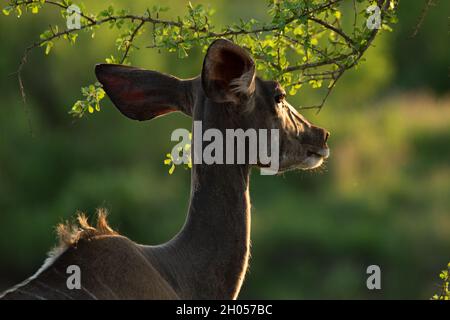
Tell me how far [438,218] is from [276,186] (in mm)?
4239

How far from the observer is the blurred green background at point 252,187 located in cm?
2652

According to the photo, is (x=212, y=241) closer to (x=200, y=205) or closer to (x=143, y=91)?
(x=200, y=205)

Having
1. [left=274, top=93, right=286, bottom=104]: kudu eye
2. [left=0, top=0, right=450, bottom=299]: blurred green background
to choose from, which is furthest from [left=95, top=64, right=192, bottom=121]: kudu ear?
[left=0, top=0, right=450, bottom=299]: blurred green background

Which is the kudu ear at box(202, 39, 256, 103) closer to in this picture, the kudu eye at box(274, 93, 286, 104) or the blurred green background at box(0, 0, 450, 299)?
the kudu eye at box(274, 93, 286, 104)

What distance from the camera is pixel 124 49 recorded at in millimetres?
8242

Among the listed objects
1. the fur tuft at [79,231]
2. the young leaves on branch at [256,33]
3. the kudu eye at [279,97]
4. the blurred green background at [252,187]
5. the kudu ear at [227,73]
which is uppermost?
the blurred green background at [252,187]

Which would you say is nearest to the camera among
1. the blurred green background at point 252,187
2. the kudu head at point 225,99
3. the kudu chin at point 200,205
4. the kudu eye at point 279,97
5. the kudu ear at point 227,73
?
the kudu chin at point 200,205

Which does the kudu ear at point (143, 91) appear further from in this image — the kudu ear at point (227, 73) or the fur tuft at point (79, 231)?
the fur tuft at point (79, 231)

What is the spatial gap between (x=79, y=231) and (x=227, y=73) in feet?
3.83

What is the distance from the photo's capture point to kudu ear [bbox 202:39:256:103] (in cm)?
668

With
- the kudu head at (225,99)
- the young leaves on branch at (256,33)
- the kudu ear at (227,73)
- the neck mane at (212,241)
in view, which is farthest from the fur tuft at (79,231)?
the young leaves on branch at (256,33)

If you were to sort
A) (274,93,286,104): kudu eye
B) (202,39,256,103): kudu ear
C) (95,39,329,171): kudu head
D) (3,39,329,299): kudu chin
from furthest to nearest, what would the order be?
(274,93,286,104): kudu eye < (95,39,329,171): kudu head < (202,39,256,103): kudu ear < (3,39,329,299): kudu chin

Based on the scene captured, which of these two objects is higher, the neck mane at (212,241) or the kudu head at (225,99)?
the kudu head at (225,99)

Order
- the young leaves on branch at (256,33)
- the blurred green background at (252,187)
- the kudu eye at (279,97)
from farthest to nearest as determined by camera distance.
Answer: the blurred green background at (252,187)
the young leaves on branch at (256,33)
the kudu eye at (279,97)
